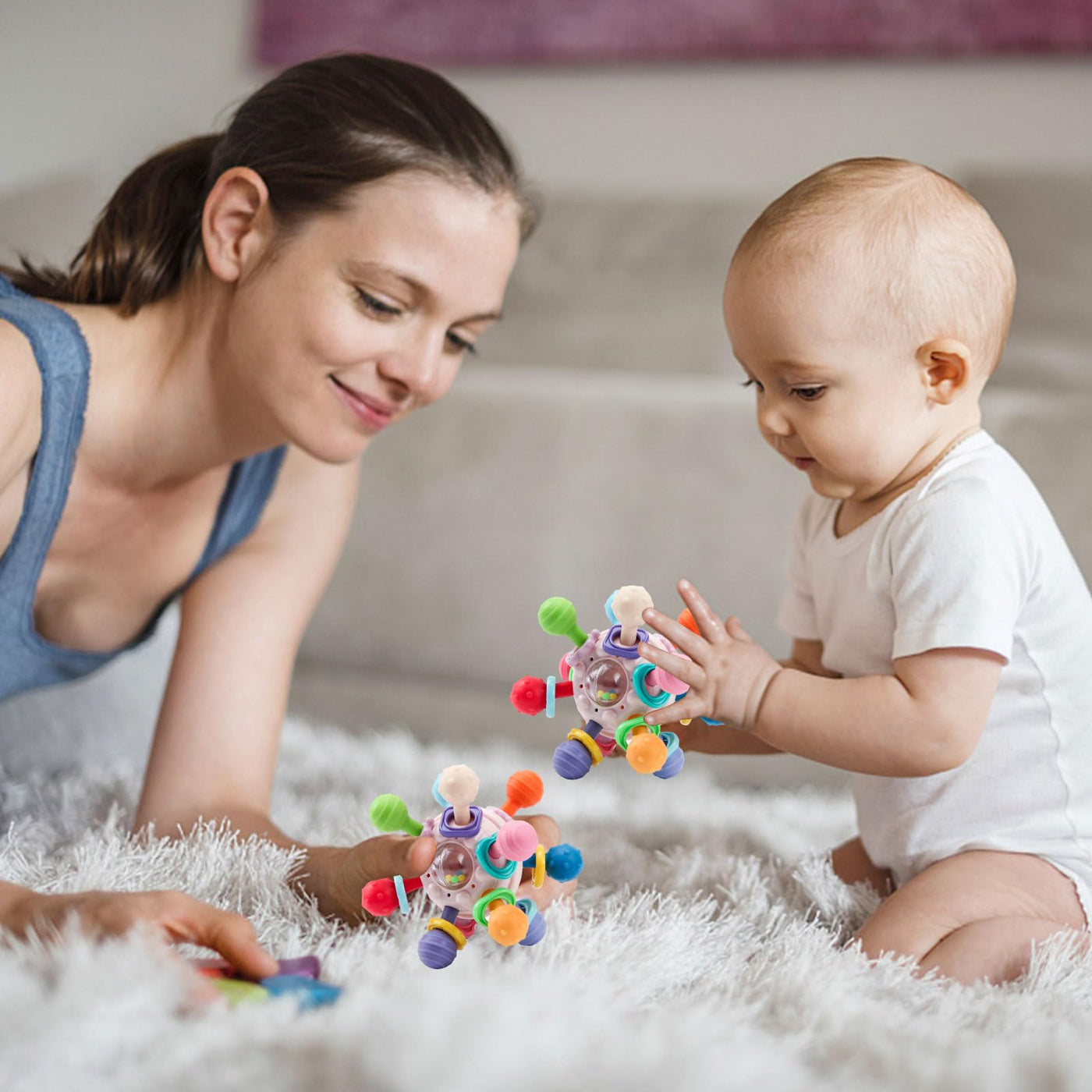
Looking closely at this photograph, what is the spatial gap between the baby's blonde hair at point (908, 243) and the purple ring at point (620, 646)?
0.93 ft

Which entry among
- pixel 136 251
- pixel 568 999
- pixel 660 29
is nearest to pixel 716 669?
pixel 568 999

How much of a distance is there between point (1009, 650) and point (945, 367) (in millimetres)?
206

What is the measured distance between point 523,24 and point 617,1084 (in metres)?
2.20

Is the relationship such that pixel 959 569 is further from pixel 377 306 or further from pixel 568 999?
pixel 377 306

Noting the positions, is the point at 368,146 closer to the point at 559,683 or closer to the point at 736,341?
the point at 736,341

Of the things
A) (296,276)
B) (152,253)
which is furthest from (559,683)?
(152,253)

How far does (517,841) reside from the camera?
67cm

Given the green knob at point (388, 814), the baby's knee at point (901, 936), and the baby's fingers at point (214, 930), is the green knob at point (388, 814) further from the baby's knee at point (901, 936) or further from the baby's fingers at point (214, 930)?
the baby's knee at point (901, 936)

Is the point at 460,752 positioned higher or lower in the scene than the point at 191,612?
lower

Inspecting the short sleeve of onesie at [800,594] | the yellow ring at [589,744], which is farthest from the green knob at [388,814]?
the short sleeve of onesie at [800,594]

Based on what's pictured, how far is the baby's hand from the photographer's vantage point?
0.75m

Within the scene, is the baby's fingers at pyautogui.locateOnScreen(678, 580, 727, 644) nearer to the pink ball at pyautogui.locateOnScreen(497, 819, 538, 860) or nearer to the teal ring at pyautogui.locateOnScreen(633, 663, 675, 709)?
the teal ring at pyautogui.locateOnScreen(633, 663, 675, 709)

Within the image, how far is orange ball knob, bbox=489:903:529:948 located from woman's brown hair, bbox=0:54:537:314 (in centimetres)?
64

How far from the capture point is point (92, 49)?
2654 mm
